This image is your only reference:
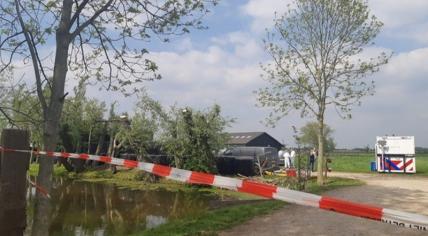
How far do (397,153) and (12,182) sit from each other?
29.5 m

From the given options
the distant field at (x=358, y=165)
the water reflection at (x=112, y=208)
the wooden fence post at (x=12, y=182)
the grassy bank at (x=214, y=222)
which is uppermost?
the distant field at (x=358, y=165)

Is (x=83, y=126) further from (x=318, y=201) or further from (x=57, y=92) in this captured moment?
(x=318, y=201)

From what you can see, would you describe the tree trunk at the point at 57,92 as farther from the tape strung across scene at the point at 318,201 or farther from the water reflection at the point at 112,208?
the water reflection at the point at 112,208

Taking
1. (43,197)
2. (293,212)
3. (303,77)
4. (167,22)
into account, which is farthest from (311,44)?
(43,197)

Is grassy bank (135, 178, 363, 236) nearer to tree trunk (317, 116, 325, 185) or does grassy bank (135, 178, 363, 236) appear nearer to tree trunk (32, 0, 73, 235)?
tree trunk (32, 0, 73, 235)

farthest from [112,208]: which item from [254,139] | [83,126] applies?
[254,139]

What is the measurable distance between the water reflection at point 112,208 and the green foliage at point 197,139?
3536 millimetres

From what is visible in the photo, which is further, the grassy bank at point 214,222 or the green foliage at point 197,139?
the green foliage at point 197,139

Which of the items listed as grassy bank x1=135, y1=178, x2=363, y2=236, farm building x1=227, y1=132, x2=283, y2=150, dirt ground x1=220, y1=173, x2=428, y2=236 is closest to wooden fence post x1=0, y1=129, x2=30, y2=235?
grassy bank x1=135, y1=178, x2=363, y2=236

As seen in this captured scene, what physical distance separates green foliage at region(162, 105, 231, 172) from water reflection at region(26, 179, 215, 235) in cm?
354

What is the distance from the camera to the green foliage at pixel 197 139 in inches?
1004

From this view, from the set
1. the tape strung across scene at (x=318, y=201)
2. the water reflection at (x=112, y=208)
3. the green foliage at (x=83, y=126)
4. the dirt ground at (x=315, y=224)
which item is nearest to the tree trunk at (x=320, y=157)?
the water reflection at (x=112, y=208)

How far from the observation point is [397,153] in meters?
32.0

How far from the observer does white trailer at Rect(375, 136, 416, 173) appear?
1247 inches
